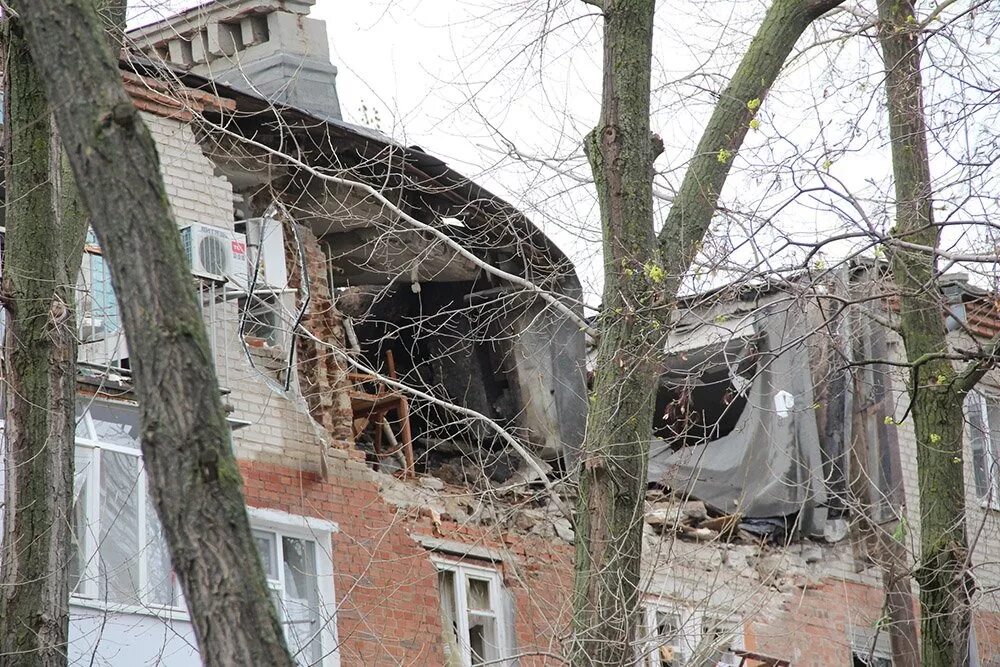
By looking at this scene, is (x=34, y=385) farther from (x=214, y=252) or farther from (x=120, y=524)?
(x=214, y=252)

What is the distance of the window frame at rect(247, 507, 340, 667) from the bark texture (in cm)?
389

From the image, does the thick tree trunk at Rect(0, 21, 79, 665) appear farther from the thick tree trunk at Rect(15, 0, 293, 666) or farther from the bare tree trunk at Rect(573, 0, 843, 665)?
the bare tree trunk at Rect(573, 0, 843, 665)

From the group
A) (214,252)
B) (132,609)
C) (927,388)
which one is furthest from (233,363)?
(927,388)

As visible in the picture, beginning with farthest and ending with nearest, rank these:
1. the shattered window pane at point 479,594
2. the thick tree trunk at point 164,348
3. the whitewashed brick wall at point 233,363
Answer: the shattered window pane at point 479,594 → the whitewashed brick wall at point 233,363 → the thick tree trunk at point 164,348

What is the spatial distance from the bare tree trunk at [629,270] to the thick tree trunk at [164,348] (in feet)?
11.8

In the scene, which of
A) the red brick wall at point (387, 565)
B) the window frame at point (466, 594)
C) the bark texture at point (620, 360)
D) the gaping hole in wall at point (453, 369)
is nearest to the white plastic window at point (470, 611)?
the window frame at point (466, 594)

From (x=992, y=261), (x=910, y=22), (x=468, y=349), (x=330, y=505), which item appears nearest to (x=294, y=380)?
(x=330, y=505)

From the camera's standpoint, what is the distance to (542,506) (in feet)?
50.3

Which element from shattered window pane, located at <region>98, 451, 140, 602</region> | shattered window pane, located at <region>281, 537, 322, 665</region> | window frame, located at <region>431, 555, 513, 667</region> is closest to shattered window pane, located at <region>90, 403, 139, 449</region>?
shattered window pane, located at <region>98, 451, 140, 602</region>

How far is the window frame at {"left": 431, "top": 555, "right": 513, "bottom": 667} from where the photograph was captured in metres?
13.1

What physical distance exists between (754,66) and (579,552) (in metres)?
3.35

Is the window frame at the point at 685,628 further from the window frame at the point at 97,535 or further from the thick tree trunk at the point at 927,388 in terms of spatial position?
the window frame at the point at 97,535

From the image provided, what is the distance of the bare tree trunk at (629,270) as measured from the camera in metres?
8.38

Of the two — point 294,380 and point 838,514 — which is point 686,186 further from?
point 838,514
